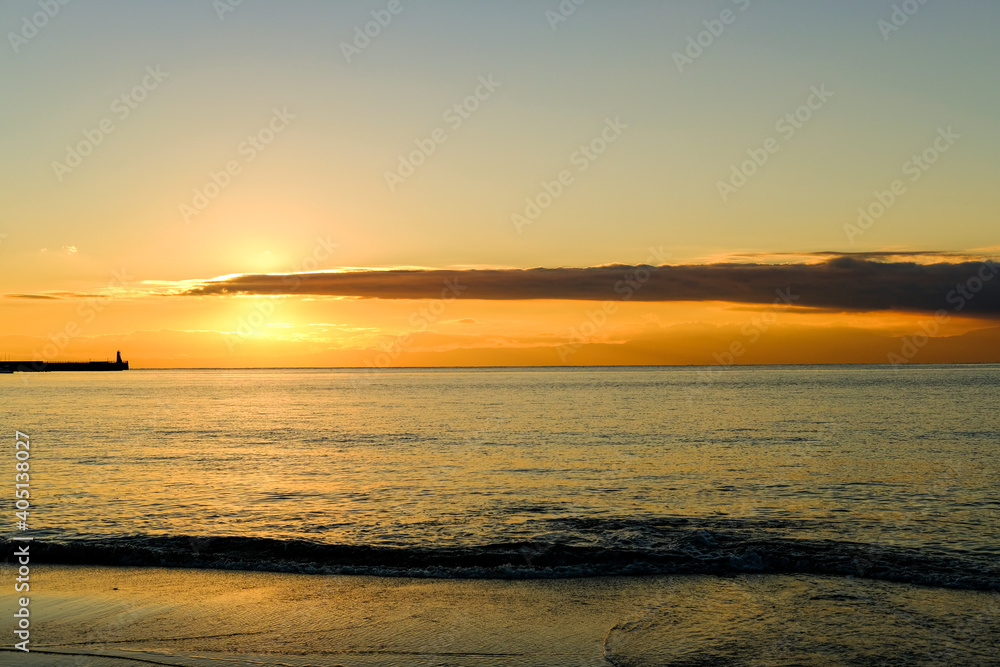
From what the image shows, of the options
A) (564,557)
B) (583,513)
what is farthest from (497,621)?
(583,513)

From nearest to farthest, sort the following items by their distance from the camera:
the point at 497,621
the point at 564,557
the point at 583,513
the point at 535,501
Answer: the point at 497,621
the point at 564,557
the point at 583,513
the point at 535,501

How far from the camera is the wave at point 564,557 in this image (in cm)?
1563

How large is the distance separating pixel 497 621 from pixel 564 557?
503cm

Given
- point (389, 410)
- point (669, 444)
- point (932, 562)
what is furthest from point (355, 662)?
point (389, 410)

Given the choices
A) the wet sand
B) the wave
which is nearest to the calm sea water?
the wave

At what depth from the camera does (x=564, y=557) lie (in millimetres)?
17000

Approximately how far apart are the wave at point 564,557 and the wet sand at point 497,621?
2.28 feet

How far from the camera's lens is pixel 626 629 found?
38.6ft

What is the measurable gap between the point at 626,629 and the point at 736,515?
1105cm

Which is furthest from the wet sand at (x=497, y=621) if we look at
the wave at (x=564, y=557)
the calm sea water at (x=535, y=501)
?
the calm sea water at (x=535, y=501)

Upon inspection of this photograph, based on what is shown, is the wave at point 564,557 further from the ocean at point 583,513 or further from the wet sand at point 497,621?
the wet sand at point 497,621

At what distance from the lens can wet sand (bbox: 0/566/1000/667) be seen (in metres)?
10.6

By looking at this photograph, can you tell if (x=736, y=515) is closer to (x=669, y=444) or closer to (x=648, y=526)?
(x=648, y=526)

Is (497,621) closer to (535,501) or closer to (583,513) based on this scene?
(583,513)
